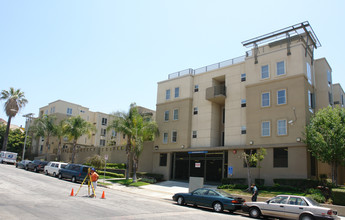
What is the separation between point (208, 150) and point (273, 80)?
9822 millimetres

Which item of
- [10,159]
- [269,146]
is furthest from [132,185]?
[10,159]

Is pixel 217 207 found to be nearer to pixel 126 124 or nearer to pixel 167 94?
pixel 126 124

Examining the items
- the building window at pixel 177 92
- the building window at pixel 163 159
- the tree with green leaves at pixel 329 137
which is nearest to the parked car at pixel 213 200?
the tree with green leaves at pixel 329 137

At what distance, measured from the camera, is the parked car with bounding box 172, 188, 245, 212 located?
15913mm

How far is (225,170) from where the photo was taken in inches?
1177

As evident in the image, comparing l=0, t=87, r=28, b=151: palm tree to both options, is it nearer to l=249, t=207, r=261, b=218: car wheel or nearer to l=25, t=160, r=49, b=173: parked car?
l=25, t=160, r=49, b=173: parked car

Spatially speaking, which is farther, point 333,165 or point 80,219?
point 333,165

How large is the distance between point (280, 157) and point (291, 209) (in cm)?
1173

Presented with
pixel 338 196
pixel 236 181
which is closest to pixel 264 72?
pixel 236 181

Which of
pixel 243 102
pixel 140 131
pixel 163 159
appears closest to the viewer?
pixel 243 102

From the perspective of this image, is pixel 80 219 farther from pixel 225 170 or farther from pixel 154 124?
pixel 154 124

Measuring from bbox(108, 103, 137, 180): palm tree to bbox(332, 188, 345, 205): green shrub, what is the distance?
67.2ft

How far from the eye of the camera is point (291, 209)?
14.2 metres

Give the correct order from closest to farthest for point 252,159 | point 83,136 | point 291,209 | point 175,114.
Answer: point 291,209 → point 252,159 → point 175,114 → point 83,136
